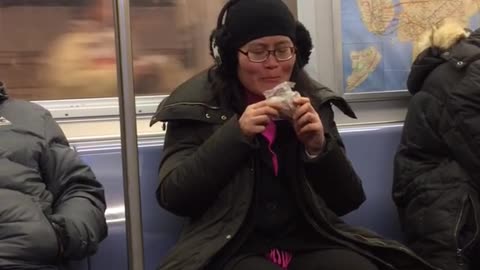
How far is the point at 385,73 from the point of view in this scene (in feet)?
8.99

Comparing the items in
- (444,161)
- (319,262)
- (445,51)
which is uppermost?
(445,51)

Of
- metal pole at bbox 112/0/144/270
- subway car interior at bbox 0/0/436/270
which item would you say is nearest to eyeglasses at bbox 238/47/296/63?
metal pole at bbox 112/0/144/270

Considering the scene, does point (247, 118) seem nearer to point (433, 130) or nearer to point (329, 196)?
point (329, 196)

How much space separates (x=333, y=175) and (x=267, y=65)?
359mm

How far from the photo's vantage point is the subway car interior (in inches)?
90.7

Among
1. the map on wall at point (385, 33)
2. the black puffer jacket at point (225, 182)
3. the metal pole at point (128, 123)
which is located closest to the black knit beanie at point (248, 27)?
the black puffer jacket at point (225, 182)

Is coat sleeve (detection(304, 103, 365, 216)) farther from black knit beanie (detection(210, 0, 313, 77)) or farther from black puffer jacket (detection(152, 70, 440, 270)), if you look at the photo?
black knit beanie (detection(210, 0, 313, 77))

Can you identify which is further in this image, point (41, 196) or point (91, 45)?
point (91, 45)

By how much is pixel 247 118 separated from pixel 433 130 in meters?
0.80

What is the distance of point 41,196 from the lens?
1.94m

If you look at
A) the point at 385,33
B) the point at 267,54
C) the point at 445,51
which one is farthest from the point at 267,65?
the point at 385,33

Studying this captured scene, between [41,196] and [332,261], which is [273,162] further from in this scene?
[41,196]

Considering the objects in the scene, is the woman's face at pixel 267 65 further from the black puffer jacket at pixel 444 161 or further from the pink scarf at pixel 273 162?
the black puffer jacket at pixel 444 161

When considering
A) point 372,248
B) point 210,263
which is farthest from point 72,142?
point 372,248
